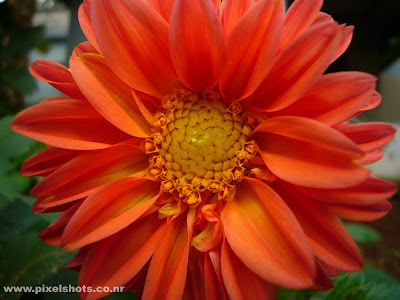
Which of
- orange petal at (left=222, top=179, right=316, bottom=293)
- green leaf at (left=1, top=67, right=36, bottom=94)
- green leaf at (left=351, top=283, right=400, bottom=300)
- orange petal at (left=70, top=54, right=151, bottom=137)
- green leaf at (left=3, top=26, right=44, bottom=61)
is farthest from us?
green leaf at (left=3, top=26, right=44, bottom=61)

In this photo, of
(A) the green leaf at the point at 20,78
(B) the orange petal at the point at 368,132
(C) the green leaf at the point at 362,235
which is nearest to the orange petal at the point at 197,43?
(B) the orange petal at the point at 368,132

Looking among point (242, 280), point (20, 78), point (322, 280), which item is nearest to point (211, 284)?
point (242, 280)

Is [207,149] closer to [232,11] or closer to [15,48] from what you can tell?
[232,11]

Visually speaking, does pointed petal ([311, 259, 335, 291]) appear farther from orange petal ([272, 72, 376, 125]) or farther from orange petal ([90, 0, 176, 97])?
orange petal ([90, 0, 176, 97])

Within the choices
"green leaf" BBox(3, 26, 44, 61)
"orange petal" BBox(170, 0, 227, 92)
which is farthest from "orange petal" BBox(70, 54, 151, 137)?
"green leaf" BBox(3, 26, 44, 61)

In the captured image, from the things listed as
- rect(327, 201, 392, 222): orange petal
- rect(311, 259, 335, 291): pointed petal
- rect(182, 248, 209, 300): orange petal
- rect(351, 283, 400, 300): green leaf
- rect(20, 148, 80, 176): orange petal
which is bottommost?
rect(351, 283, 400, 300): green leaf
